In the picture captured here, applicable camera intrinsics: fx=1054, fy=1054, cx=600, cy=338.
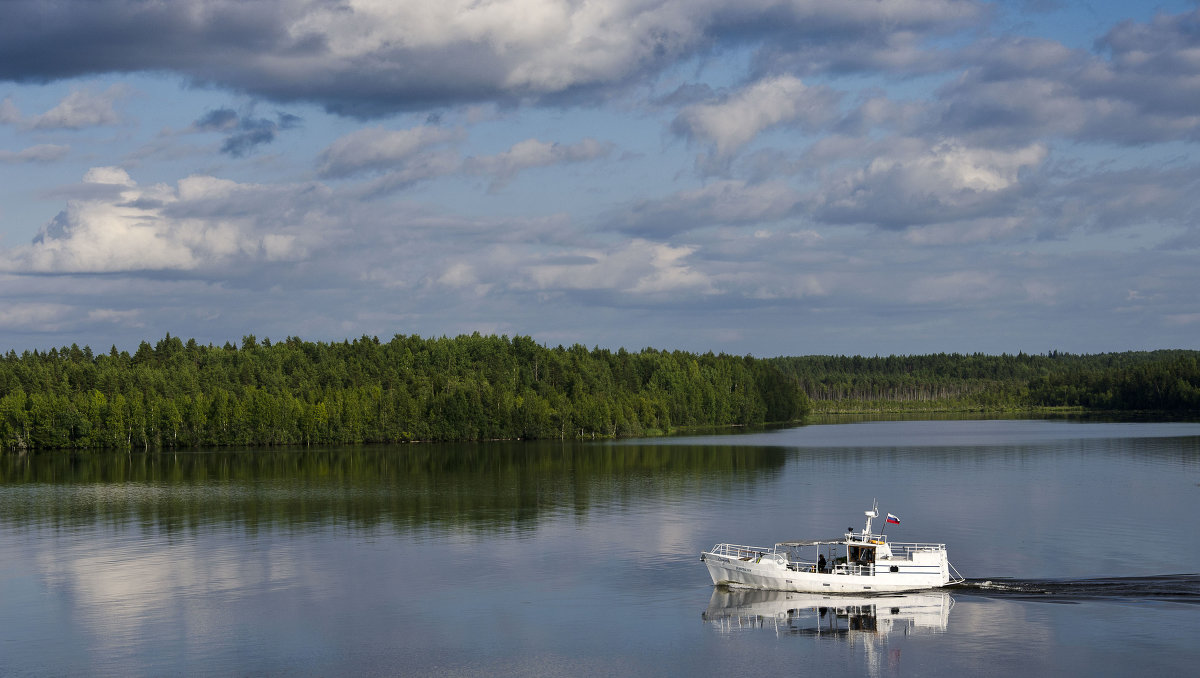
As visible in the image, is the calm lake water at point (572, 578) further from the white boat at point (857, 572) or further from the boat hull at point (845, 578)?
the white boat at point (857, 572)

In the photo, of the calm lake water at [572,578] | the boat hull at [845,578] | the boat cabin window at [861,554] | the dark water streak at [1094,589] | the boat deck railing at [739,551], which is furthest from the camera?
the boat deck railing at [739,551]

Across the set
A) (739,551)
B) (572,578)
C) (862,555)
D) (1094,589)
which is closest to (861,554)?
(862,555)

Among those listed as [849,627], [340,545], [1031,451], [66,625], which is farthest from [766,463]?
[66,625]

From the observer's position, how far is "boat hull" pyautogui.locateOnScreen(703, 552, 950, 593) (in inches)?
2557

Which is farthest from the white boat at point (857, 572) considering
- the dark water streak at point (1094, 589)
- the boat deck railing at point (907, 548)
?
the boat deck railing at point (907, 548)

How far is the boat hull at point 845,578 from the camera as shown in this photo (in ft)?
213

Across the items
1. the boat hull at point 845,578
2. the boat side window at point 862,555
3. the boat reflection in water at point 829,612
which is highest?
the boat side window at point 862,555

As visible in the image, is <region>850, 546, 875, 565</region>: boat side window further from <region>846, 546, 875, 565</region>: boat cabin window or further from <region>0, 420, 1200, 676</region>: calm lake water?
<region>0, 420, 1200, 676</region>: calm lake water

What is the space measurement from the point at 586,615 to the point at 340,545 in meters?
30.9

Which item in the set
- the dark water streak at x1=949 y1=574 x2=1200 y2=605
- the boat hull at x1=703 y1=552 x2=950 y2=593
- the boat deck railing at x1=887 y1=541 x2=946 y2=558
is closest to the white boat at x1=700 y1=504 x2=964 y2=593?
the boat hull at x1=703 y1=552 x2=950 y2=593

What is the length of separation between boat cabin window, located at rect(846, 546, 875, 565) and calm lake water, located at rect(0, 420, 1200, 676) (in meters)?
2.39

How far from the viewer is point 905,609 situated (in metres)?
62.3

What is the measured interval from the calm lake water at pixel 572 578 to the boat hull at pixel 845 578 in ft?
3.20

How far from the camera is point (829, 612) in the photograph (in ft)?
204
